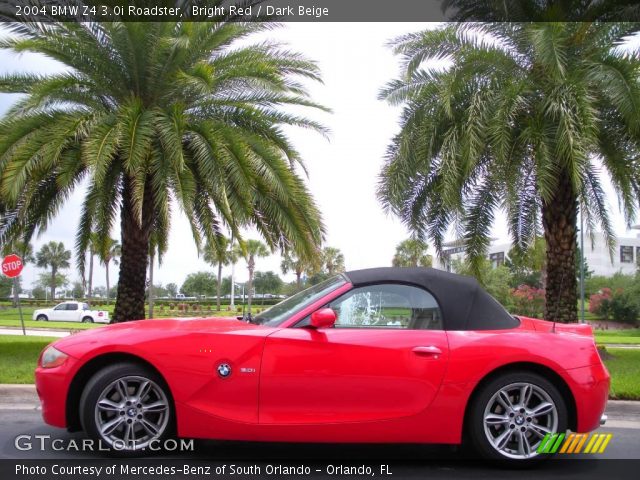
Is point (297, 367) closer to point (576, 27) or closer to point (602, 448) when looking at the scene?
point (602, 448)

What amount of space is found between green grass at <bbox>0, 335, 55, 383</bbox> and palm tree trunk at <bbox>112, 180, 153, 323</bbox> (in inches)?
67.4

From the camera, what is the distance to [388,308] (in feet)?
15.9

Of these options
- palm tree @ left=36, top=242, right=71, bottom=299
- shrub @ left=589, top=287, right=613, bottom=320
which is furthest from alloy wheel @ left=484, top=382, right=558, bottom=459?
palm tree @ left=36, top=242, right=71, bottom=299

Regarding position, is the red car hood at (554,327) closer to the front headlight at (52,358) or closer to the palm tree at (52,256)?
the front headlight at (52,358)

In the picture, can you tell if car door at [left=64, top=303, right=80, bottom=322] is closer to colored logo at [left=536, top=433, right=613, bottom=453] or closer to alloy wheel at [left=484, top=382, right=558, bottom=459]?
colored logo at [left=536, top=433, right=613, bottom=453]

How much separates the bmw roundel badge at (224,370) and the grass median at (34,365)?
4.17 metres

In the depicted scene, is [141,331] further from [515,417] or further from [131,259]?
[131,259]

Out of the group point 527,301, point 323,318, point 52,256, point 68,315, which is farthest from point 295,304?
point 52,256

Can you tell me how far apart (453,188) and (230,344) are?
24.7 feet

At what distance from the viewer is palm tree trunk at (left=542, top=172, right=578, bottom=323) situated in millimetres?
12500

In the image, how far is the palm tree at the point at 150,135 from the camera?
11.1 metres

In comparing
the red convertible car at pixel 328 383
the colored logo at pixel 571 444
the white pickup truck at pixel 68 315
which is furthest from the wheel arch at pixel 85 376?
the white pickup truck at pixel 68 315

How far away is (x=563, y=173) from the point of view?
12273 mm

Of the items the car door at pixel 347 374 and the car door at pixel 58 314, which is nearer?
the car door at pixel 347 374
